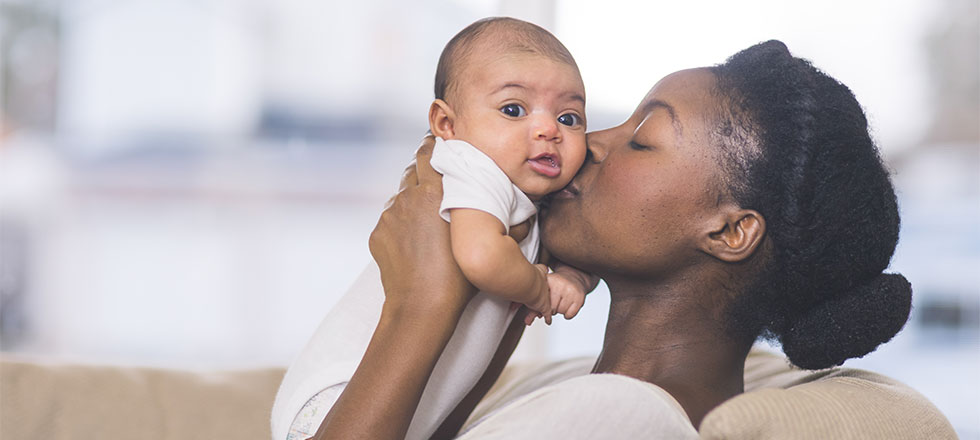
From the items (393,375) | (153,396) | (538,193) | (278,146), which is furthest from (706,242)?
(278,146)

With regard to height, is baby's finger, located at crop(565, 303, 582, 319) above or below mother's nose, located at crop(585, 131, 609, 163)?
below

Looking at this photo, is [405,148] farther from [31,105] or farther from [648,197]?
[648,197]

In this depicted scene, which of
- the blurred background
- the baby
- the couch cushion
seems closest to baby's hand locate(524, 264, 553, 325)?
the baby

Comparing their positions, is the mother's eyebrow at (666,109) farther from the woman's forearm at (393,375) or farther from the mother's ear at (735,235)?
the woman's forearm at (393,375)

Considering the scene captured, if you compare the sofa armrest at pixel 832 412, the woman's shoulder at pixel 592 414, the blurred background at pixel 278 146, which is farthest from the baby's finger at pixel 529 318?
the blurred background at pixel 278 146

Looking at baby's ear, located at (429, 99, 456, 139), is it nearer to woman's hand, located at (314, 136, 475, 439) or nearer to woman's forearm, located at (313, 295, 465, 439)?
woman's hand, located at (314, 136, 475, 439)

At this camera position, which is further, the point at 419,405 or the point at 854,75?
the point at 854,75

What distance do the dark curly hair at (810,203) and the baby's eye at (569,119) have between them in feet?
0.68

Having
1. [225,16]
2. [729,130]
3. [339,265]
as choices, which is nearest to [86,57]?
[225,16]

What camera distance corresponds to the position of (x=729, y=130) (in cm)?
119

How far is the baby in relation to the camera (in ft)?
3.76

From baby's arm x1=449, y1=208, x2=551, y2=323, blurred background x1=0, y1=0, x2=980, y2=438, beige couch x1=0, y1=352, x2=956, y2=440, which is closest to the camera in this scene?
baby's arm x1=449, y1=208, x2=551, y2=323

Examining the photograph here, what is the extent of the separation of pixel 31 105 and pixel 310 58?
3.98ft

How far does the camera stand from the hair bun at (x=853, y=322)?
1248 millimetres
